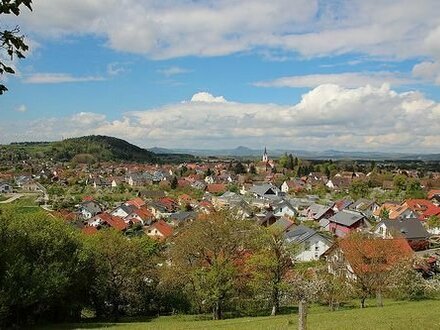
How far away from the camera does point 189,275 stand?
102 feet

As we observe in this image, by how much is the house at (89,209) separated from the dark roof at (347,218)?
158 ft

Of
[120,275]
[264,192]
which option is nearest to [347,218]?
[120,275]

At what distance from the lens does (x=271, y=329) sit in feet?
63.5

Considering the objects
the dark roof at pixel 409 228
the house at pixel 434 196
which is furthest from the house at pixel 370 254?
the house at pixel 434 196

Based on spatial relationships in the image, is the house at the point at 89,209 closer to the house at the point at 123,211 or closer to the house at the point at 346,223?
the house at the point at 123,211

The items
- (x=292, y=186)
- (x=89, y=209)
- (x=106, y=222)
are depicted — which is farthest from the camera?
(x=292, y=186)

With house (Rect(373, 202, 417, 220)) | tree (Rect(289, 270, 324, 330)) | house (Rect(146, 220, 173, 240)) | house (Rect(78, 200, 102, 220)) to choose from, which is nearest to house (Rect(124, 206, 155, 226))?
house (Rect(78, 200, 102, 220))

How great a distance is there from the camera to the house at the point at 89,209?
93.8 m

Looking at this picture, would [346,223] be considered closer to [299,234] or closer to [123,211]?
[299,234]

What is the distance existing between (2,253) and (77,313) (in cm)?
850

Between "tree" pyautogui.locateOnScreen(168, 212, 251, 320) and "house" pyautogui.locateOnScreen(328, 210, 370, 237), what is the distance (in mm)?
39807

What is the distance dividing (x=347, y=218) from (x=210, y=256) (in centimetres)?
4520

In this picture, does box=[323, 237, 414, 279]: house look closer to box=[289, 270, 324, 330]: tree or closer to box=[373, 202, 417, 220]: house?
box=[289, 270, 324, 330]: tree

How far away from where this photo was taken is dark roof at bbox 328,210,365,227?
6951 centimetres
